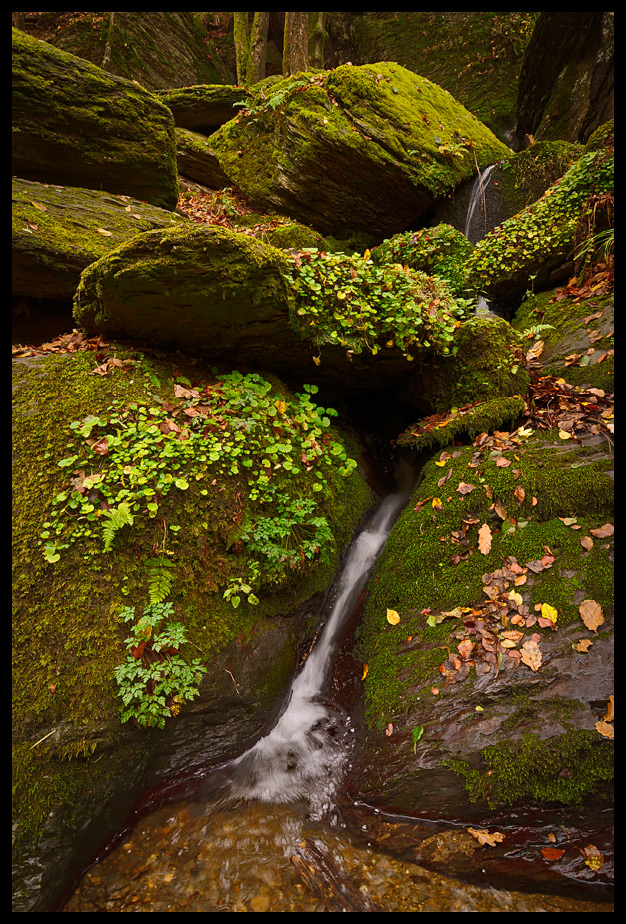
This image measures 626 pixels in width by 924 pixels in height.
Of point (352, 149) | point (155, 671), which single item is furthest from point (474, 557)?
point (352, 149)

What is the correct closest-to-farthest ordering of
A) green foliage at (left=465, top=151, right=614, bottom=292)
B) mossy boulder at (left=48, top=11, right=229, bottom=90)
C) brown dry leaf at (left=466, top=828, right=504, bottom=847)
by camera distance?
brown dry leaf at (left=466, top=828, right=504, bottom=847) → green foliage at (left=465, top=151, right=614, bottom=292) → mossy boulder at (left=48, top=11, right=229, bottom=90)

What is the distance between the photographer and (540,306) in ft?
20.2

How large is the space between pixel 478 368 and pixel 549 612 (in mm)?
3248

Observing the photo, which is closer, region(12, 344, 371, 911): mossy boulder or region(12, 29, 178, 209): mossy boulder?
region(12, 344, 371, 911): mossy boulder

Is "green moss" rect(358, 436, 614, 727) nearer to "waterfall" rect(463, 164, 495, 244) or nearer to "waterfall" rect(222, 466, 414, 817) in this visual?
"waterfall" rect(222, 466, 414, 817)

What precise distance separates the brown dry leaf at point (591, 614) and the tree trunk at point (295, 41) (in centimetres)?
Answer: 1368

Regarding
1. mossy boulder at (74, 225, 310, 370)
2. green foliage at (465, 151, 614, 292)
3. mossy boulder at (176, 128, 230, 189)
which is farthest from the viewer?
mossy boulder at (176, 128, 230, 189)

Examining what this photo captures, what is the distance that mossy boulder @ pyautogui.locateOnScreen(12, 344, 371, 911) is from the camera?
2590 mm

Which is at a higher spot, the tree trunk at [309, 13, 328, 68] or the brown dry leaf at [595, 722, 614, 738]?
the tree trunk at [309, 13, 328, 68]

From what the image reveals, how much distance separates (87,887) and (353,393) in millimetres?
5627

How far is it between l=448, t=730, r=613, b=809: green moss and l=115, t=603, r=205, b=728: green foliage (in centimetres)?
212

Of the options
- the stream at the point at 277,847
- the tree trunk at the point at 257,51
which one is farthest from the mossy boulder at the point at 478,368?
the tree trunk at the point at 257,51

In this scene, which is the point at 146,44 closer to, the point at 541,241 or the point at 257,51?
the point at 257,51

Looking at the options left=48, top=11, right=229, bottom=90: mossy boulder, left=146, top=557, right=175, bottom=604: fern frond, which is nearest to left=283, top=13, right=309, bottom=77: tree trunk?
left=48, top=11, right=229, bottom=90: mossy boulder
